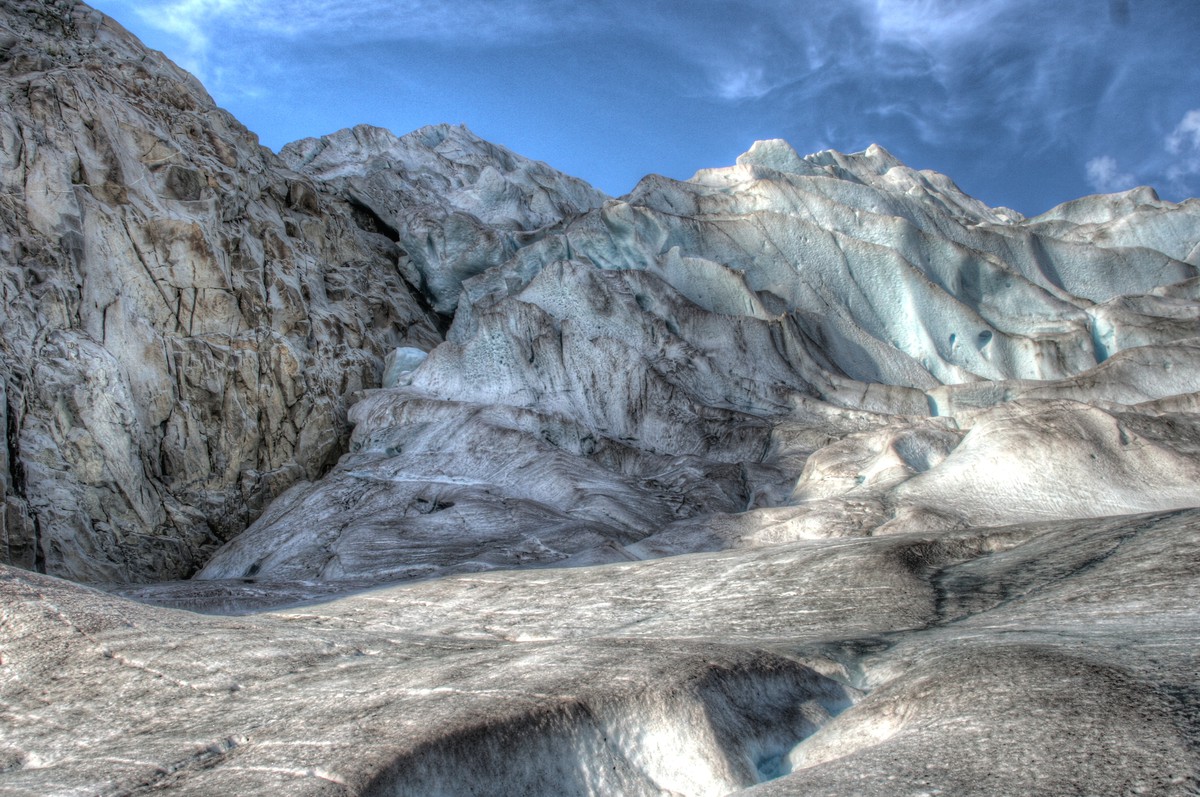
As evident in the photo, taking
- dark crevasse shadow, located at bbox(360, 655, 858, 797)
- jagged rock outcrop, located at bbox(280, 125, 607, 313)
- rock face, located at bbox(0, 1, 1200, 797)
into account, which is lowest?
dark crevasse shadow, located at bbox(360, 655, 858, 797)

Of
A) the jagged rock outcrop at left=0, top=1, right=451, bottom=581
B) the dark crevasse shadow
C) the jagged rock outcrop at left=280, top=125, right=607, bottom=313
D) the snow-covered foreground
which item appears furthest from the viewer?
the jagged rock outcrop at left=280, top=125, right=607, bottom=313

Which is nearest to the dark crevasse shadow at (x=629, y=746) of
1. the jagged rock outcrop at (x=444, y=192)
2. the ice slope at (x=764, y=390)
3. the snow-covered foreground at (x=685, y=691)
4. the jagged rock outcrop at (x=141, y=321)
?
the snow-covered foreground at (x=685, y=691)

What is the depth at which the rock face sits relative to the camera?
3.92 meters

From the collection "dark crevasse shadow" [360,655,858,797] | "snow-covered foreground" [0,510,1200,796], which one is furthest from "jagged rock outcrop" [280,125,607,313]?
"dark crevasse shadow" [360,655,858,797]

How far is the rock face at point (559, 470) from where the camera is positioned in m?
3.92

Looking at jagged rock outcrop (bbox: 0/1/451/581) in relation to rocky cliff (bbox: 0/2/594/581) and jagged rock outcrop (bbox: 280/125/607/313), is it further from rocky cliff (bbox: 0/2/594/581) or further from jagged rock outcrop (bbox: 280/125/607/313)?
jagged rock outcrop (bbox: 280/125/607/313)

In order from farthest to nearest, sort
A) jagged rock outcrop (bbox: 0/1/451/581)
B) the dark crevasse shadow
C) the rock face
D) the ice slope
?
jagged rock outcrop (bbox: 0/1/451/581), the ice slope, the rock face, the dark crevasse shadow

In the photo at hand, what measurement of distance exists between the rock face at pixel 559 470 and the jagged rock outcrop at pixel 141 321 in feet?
0.22

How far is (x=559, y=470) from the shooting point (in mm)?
14547

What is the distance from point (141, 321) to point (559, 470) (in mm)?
7196

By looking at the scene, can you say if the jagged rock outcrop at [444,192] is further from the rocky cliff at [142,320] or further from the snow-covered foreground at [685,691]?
the snow-covered foreground at [685,691]

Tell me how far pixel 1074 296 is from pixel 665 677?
23631 millimetres

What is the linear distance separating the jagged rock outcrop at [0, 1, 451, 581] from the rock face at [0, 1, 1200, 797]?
0.22ft

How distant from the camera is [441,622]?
7.29 metres
